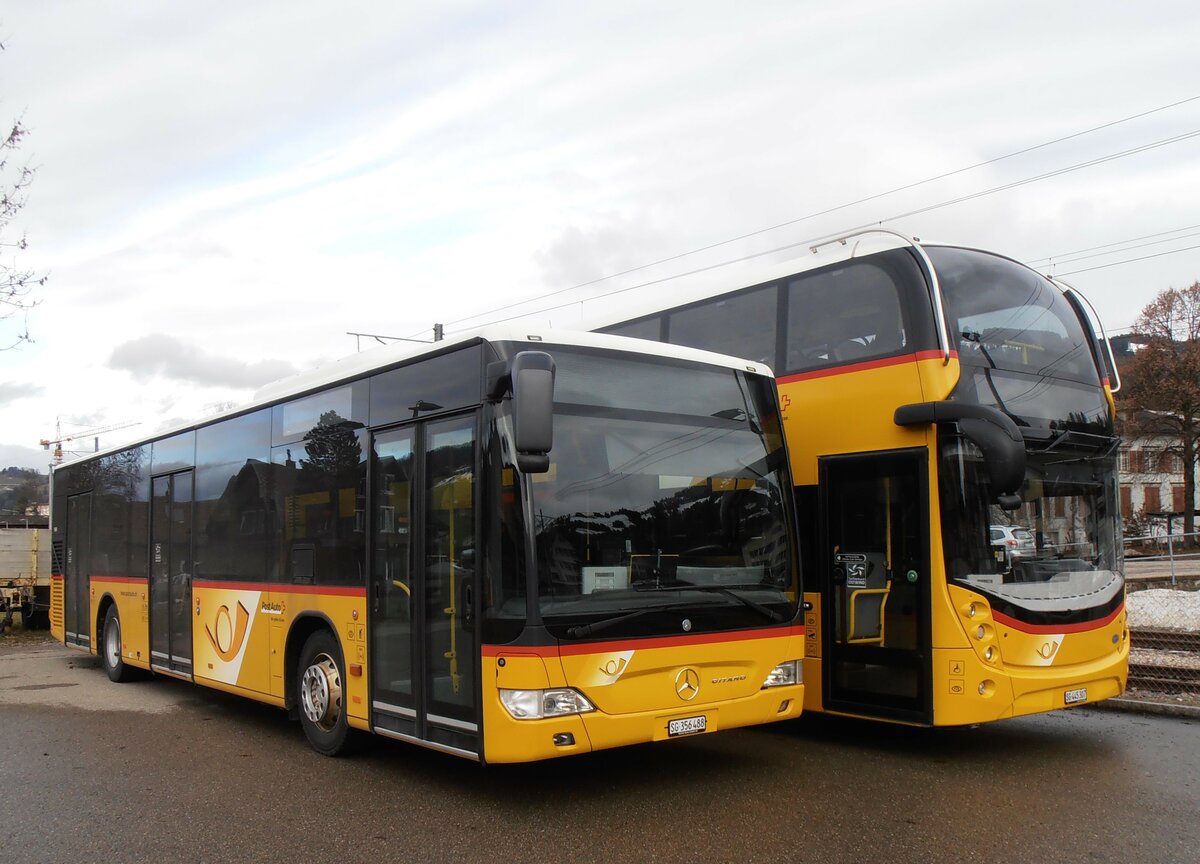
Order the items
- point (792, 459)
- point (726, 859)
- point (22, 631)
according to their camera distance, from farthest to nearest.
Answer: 1. point (22, 631)
2. point (792, 459)
3. point (726, 859)

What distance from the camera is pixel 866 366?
8523 mm

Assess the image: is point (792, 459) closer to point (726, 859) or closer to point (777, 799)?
point (777, 799)

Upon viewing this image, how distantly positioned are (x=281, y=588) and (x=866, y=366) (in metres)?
Answer: 5.36

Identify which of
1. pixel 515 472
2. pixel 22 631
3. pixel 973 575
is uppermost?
pixel 515 472

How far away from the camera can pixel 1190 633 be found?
14.2m

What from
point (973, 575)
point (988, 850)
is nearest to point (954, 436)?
point (973, 575)

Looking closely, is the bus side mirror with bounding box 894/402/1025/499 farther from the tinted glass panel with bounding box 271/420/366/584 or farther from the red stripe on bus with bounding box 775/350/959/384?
the tinted glass panel with bounding box 271/420/366/584

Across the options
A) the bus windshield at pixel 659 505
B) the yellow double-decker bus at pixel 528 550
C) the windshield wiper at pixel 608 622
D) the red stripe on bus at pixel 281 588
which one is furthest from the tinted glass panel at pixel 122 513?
the windshield wiper at pixel 608 622

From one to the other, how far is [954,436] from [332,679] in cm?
523

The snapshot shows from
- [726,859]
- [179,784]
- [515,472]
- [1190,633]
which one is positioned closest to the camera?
[726,859]

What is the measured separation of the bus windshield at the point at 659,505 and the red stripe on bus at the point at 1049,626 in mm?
1666

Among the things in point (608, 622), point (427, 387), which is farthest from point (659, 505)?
point (427, 387)

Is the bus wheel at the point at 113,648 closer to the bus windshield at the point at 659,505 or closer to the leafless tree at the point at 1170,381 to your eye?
the bus windshield at the point at 659,505

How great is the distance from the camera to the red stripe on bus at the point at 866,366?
8016 mm
